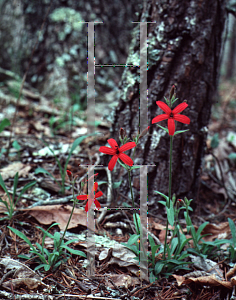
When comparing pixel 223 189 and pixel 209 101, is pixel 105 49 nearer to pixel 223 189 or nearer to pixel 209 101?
pixel 209 101

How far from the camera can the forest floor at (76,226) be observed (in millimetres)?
1311

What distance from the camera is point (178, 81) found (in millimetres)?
1860

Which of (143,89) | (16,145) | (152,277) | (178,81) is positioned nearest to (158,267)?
(152,277)

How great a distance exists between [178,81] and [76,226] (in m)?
1.16

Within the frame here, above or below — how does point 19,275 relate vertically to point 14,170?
below

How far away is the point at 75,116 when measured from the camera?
123 inches

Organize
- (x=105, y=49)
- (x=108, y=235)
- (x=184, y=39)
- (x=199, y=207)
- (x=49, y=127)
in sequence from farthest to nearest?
(x=105, y=49) → (x=49, y=127) → (x=199, y=207) → (x=184, y=39) → (x=108, y=235)

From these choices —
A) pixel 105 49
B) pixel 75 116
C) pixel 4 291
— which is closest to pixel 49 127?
pixel 75 116

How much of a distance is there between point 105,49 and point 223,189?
2139 millimetres

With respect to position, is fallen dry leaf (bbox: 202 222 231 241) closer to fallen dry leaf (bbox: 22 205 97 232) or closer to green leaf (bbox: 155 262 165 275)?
green leaf (bbox: 155 262 165 275)

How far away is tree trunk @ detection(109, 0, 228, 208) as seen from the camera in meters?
1.82

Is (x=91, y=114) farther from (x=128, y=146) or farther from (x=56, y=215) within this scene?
(x=56, y=215)

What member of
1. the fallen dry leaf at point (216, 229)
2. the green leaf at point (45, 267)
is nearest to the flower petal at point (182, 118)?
the green leaf at point (45, 267)

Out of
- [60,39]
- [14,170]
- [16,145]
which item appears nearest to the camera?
[14,170]
